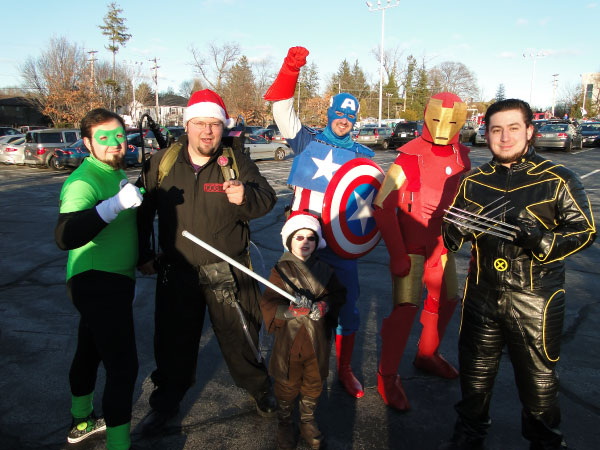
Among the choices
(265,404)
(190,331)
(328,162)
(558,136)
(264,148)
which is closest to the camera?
(190,331)

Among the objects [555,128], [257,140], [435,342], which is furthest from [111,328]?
[555,128]

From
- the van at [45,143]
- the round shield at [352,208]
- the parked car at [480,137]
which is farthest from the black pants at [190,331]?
the parked car at [480,137]

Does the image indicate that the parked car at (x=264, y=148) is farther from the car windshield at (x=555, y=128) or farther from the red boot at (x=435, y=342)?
the red boot at (x=435, y=342)

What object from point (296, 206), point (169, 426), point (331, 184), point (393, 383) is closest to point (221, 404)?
point (169, 426)

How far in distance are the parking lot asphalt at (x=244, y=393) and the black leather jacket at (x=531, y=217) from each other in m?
1.15

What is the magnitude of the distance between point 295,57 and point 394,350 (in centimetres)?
209

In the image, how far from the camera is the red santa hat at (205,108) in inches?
105

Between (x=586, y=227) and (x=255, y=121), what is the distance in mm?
49738

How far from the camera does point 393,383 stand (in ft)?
10.2

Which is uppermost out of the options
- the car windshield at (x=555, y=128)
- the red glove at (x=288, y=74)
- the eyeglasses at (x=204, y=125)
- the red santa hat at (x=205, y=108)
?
the car windshield at (x=555, y=128)

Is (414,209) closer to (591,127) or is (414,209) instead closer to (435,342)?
(435,342)

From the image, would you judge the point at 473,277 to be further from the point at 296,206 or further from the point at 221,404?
the point at 221,404

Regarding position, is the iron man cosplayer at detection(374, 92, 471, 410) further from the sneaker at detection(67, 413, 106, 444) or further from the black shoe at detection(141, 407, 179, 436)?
the sneaker at detection(67, 413, 106, 444)

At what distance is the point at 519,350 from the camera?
7.54 ft
